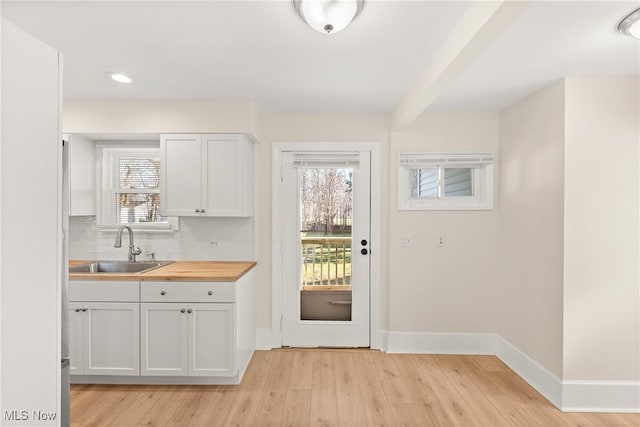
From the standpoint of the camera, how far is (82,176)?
3379 mm

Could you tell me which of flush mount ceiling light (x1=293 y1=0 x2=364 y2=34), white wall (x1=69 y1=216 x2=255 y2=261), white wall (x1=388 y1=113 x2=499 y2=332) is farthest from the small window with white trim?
flush mount ceiling light (x1=293 y1=0 x2=364 y2=34)

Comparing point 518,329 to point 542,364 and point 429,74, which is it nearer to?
point 542,364

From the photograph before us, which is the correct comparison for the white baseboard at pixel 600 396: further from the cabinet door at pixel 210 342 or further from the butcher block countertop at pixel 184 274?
the butcher block countertop at pixel 184 274

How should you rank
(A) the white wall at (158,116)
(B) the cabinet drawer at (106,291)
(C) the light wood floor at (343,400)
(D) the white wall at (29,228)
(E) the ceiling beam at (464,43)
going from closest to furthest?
(D) the white wall at (29,228), (E) the ceiling beam at (464,43), (C) the light wood floor at (343,400), (B) the cabinet drawer at (106,291), (A) the white wall at (158,116)

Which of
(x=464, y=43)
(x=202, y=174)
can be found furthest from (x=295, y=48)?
(x=202, y=174)

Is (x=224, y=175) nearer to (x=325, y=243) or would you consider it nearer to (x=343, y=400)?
(x=325, y=243)

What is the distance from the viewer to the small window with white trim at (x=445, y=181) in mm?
3570

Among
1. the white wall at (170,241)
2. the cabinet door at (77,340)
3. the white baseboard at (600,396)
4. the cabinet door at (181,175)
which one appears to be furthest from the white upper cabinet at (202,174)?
the white baseboard at (600,396)

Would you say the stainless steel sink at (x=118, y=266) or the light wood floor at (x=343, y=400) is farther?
the stainless steel sink at (x=118, y=266)

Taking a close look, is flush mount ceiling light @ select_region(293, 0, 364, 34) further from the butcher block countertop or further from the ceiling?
the butcher block countertop

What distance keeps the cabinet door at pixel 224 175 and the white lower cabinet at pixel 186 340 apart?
0.87 meters

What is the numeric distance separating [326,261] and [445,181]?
4.73ft

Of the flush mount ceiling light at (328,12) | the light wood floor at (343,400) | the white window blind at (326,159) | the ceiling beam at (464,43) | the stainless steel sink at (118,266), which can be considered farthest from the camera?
the white window blind at (326,159)

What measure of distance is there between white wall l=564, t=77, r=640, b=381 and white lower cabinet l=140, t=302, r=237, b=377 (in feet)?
8.14
